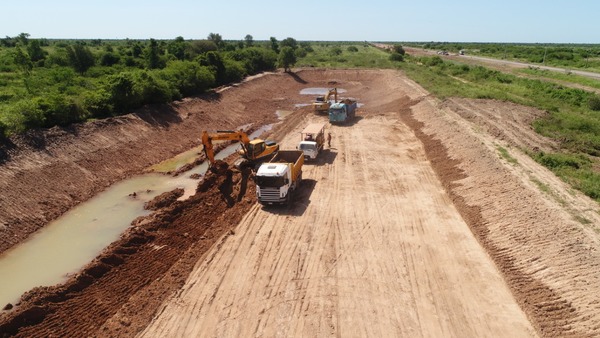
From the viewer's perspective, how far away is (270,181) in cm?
1975

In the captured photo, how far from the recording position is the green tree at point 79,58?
4913 centimetres

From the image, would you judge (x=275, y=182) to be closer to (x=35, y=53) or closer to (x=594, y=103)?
(x=594, y=103)

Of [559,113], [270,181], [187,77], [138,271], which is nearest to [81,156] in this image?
[138,271]

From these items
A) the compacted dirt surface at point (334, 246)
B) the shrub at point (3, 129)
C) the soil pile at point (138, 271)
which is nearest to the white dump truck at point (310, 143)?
the compacted dirt surface at point (334, 246)

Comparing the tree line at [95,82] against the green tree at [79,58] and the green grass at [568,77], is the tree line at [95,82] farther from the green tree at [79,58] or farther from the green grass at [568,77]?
the green grass at [568,77]

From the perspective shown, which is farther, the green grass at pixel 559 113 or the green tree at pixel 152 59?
the green tree at pixel 152 59

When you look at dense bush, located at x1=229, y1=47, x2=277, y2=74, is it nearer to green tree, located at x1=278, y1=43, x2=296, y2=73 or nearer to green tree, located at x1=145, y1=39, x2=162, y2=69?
green tree, located at x1=278, y1=43, x2=296, y2=73

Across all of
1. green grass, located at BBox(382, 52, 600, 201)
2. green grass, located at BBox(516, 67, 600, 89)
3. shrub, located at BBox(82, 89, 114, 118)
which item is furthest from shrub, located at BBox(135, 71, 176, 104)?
green grass, located at BBox(516, 67, 600, 89)

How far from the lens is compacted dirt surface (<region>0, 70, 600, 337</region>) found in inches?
500

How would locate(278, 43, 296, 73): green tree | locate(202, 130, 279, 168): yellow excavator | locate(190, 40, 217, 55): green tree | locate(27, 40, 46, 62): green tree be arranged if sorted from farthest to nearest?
locate(278, 43, 296, 73): green tree
locate(190, 40, 217, 55): green tree
locate(27, 40, 46, 62): green tree
locate(202, 130, 279, 168): yellow excavator

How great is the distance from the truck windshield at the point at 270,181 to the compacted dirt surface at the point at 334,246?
1.73m

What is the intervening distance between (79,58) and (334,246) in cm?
4874

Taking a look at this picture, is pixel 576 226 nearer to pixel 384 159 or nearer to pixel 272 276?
pixel 272 276

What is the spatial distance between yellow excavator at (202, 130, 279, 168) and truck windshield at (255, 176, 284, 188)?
4184 mm
